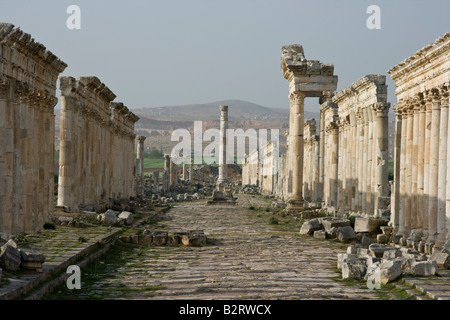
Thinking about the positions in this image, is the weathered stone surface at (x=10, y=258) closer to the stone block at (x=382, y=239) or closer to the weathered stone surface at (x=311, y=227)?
the stone block at (x=382, y=239)

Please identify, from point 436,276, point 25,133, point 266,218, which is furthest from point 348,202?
point 436,276

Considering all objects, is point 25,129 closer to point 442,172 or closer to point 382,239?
point 382,239

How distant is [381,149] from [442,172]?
10010mm

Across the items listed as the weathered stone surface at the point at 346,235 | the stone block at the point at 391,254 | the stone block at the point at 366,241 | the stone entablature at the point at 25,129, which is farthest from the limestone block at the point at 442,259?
the stone entablature at the point at 25,129

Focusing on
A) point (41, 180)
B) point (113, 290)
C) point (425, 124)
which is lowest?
point (113, 290)

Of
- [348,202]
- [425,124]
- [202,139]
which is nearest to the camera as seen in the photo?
[425,124]

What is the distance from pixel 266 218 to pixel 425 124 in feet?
55.8

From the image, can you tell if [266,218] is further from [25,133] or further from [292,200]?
[25,133]

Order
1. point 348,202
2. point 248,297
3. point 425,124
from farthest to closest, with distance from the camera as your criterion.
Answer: point 348,202 < point 425,124 < point 248,297

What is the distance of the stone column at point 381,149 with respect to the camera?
2873 centimetres

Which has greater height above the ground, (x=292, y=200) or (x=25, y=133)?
(x=25, y=133)

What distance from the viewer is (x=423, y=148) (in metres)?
21.2

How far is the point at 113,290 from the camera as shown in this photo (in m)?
13.8

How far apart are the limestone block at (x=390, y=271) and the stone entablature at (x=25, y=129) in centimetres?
1018
